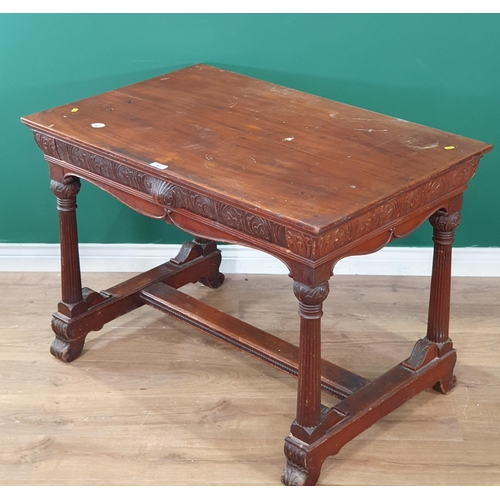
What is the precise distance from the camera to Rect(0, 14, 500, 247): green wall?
9.37 feet

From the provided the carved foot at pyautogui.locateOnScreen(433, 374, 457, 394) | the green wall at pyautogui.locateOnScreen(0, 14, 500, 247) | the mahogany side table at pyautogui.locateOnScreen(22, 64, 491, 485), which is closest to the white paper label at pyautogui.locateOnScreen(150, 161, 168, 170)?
the mahogany side table at pyautogui.locateOnScreen(22, 64, 491, 485)

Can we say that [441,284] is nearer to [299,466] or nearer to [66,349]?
[299,466]

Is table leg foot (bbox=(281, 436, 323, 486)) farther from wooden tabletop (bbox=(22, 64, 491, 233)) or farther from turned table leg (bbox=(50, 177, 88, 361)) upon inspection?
turned table leg (bbox=(50, 177, 88, 361))

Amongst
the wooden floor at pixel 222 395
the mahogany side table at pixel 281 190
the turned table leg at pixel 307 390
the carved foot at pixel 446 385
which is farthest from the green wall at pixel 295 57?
the turned table leg at pixel 307 390

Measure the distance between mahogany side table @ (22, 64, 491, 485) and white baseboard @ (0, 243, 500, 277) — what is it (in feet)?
1.42

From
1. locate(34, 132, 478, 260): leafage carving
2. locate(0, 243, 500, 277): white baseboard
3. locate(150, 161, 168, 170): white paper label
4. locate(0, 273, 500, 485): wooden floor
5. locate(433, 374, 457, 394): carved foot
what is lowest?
locate(0, 273, 500, 485): wooden floor

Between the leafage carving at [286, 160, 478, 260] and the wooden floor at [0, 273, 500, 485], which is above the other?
the leafage carving at [286, 160, 478, 260]

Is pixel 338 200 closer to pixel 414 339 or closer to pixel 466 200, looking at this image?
pixel 414 339

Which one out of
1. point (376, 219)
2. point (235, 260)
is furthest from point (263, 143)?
point (235, 260)

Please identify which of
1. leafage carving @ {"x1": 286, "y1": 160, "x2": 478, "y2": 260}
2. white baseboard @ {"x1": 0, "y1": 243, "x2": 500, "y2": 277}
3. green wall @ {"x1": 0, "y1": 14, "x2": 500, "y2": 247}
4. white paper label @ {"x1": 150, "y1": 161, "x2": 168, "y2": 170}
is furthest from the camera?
white baseboard @ {"x1": 0, "y1": 243, "x2": 500, "y2": 277}

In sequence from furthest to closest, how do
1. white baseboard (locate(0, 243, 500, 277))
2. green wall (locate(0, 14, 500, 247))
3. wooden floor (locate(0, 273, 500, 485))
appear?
1. white baseboard (locate(0, 243, 500, 277))
2. green wall (locate(0, 14, 500, 247))
3. wooden floor (locate(0, 273, 500, 485))

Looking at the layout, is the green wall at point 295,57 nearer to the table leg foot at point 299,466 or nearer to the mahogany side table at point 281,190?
the mahogany side table at point 281,190

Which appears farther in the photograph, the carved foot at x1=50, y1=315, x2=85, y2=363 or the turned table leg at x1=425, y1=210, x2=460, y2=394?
the carved foot at x1=50, y1=315, x2=85, y2=363
